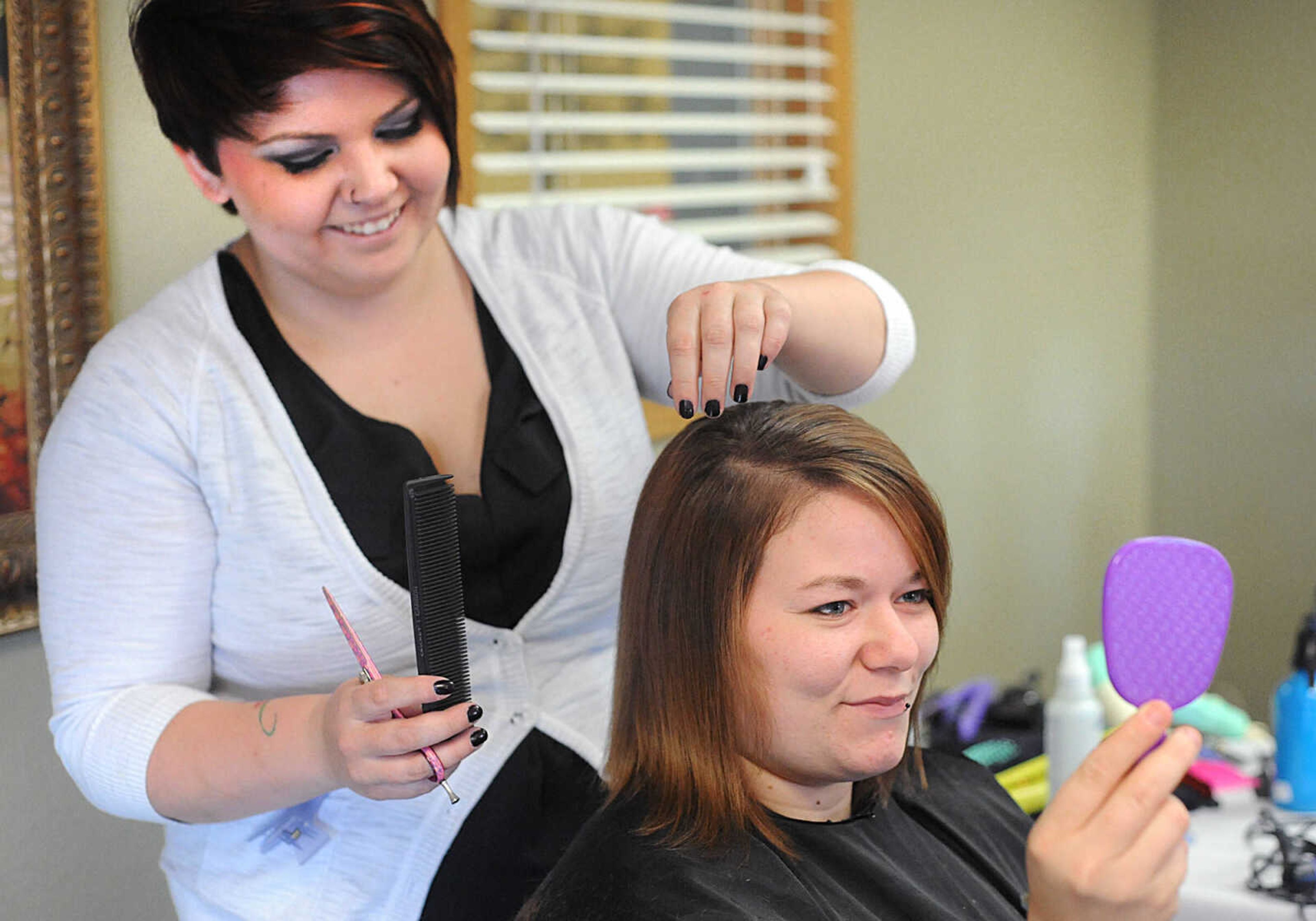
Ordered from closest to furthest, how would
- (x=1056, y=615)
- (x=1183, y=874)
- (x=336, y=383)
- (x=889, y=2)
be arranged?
(x=1183, y=874)
(x=336, y=383)
(x=889, y=2)
(x=1056, y=615)

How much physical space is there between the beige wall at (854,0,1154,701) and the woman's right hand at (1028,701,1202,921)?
1.90 meters

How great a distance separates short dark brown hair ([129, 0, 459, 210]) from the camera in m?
1.14

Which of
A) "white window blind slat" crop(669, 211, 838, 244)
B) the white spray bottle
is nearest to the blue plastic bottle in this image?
the white spray bottle

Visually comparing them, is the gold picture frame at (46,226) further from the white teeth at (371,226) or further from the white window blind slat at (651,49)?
the white window blind slat at (651,49)

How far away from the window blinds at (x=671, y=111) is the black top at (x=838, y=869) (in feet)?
3.56

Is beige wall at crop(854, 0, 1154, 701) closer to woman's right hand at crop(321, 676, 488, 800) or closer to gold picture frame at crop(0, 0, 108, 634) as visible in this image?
gold picture frame at crop(0, 0, 108, 634)

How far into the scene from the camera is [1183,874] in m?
0.93

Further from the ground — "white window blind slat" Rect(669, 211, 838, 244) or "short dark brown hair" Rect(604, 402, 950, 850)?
"white window blind slat" Rect(669, 211, 838, 244)

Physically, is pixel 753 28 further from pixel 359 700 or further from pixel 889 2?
pixel 359 700

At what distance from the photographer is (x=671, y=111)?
239 cm

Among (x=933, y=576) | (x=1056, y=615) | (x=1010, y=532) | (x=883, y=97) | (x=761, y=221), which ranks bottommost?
(x=1056, y=615)

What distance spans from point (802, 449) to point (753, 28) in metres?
1.46

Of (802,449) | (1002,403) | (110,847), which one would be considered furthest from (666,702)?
(1002,403)

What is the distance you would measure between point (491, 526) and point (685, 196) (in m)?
1.16
